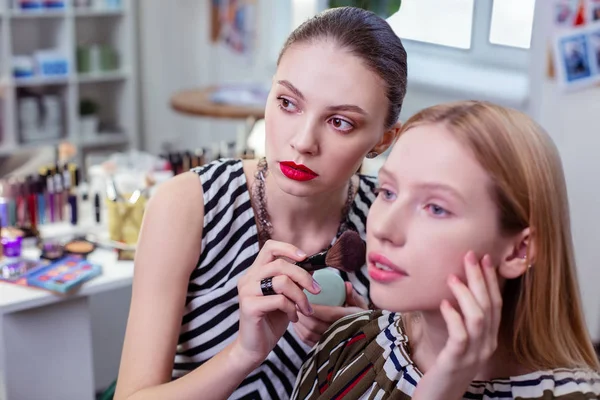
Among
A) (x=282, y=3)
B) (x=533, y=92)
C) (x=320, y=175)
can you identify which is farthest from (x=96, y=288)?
(x=282, y=3)

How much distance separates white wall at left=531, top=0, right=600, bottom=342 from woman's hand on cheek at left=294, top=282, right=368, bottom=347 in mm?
1557

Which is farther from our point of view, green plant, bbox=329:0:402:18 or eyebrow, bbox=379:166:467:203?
green plant, bbox=329:0:402:18

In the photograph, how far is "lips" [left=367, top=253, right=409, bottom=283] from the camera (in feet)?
2.59

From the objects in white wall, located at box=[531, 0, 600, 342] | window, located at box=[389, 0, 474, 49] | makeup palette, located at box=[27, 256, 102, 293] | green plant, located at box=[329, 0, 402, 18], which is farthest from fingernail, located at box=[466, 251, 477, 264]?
window, located at box=[389, 0, 474, 49]

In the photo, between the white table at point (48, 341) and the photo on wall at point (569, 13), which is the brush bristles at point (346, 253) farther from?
the photo on wall at point (569, 13)

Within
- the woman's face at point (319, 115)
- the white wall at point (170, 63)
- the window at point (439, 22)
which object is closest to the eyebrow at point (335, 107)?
the woman's face at point (319, 115)

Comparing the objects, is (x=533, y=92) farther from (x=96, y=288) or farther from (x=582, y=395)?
(x=582, y=395)

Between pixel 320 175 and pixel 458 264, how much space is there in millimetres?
298

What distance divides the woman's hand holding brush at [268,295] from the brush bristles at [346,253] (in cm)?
4

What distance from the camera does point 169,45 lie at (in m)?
4.13

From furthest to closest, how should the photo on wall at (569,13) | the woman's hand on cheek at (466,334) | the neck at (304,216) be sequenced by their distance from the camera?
the photo on wall at (569,13) → the neck at (304,216) → the woman's hand on cheek at (466,334)

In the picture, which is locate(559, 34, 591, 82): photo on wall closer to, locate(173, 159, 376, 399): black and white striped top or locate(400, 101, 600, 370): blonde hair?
locate(173, 159, 376, 399): black and white striped top

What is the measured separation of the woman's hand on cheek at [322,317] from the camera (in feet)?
3.54

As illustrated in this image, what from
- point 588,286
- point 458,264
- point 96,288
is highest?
point 458,264
